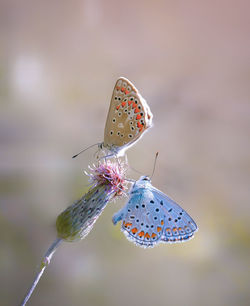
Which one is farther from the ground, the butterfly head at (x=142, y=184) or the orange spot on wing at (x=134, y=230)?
the butterfly head at (x=142, y=184)

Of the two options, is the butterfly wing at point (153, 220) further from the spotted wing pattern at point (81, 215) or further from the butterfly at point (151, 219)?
the spotted wing pattern at point (81, 215)

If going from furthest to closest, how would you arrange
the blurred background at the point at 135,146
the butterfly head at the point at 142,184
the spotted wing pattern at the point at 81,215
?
the blurred background at the point at 135,146, the butterfly head at the point at 142,184, the spotted wing pattern at the point at 81,215

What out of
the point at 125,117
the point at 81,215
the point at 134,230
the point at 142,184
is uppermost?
the point at 125,117

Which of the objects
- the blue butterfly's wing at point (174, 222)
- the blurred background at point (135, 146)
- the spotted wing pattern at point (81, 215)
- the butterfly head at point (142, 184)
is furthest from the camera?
the blurred background at point (135, 146)

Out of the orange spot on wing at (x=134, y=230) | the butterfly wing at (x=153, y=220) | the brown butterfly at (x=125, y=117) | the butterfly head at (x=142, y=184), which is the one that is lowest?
the orange spot on wing at (x=134, y=230)

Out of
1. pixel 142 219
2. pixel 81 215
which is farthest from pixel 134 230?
pixel 81 215

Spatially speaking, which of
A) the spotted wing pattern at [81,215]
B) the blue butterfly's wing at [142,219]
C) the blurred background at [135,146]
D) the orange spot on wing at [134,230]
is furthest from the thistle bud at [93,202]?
the blurred background at [135,146]

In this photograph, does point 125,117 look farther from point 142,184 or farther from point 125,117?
point 142,184

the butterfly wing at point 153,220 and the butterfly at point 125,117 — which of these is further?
the butterfly at point 125,117
